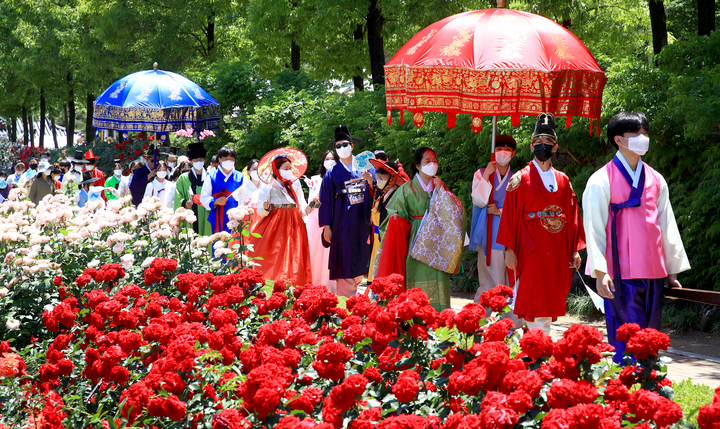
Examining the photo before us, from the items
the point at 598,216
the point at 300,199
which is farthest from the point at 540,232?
the point at 300,199

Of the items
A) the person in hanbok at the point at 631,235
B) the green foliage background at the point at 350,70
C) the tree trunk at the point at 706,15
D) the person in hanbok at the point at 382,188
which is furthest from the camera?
the tree trunk at the point at 706,15

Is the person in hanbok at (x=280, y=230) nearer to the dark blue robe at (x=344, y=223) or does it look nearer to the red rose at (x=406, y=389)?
the dark blue robe at (x=344, y=223)

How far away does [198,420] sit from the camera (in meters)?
2.78

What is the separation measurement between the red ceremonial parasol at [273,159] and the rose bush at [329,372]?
4009mm

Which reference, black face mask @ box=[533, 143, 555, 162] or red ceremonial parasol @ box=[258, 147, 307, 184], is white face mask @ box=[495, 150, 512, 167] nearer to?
black face mask @ box=[533, 143, 555, 162]

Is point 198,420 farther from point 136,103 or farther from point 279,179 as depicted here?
point 136,103

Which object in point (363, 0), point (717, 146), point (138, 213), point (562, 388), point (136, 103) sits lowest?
point (562, 388)

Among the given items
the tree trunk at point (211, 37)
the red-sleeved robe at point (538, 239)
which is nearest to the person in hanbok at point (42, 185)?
the tree trunk at point (211, 37)

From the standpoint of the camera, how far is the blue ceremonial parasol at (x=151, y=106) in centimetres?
1053

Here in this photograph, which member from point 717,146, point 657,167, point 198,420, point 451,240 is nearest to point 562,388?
point 198,420

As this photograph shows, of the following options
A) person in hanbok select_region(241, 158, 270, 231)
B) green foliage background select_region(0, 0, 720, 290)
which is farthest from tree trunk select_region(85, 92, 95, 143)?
person in hanbok select_region(241, 158, 270, 231)

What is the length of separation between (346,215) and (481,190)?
1959 millimetres

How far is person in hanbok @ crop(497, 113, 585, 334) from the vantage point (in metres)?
5.40

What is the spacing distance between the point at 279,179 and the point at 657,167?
13.8 ft
